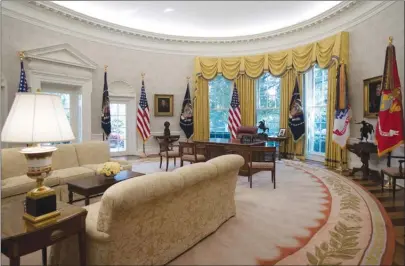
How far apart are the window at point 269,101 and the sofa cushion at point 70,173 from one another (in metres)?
6.18

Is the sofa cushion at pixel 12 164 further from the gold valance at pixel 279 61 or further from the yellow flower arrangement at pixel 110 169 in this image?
the gold valance at pixel 279 61

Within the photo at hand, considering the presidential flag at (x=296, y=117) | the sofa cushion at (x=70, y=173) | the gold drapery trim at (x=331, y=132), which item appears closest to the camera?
the sofa cushion at (x=70, y=173)

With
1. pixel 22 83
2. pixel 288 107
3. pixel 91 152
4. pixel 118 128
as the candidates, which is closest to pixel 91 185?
pixel 91 152

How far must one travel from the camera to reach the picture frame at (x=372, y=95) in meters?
5.39

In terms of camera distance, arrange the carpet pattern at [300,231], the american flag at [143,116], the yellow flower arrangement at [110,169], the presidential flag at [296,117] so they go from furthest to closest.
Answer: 1. the american flag at [143,116]
2. the presidential flag at [296,117]
3. the yellow flower arrangement at [110,169]
4. the carpet pattern at [300,231]

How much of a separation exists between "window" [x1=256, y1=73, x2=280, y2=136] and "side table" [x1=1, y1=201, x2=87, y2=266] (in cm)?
752

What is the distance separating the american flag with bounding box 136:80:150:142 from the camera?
846cm

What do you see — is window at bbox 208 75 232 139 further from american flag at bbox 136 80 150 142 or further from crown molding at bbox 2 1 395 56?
american flag at bbox 136 80 150 142

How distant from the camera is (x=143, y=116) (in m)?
8.47

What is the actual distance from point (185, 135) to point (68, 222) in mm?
7522

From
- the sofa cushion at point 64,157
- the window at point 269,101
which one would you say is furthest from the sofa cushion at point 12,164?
the window at point 269,101

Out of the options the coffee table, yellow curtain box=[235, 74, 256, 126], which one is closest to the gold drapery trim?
yellow curtain box=[235, 74, 256, 126]

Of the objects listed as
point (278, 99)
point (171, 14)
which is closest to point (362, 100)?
point (278, 99)

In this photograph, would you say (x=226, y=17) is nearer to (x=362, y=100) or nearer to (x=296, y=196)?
(x=362, y=100)
